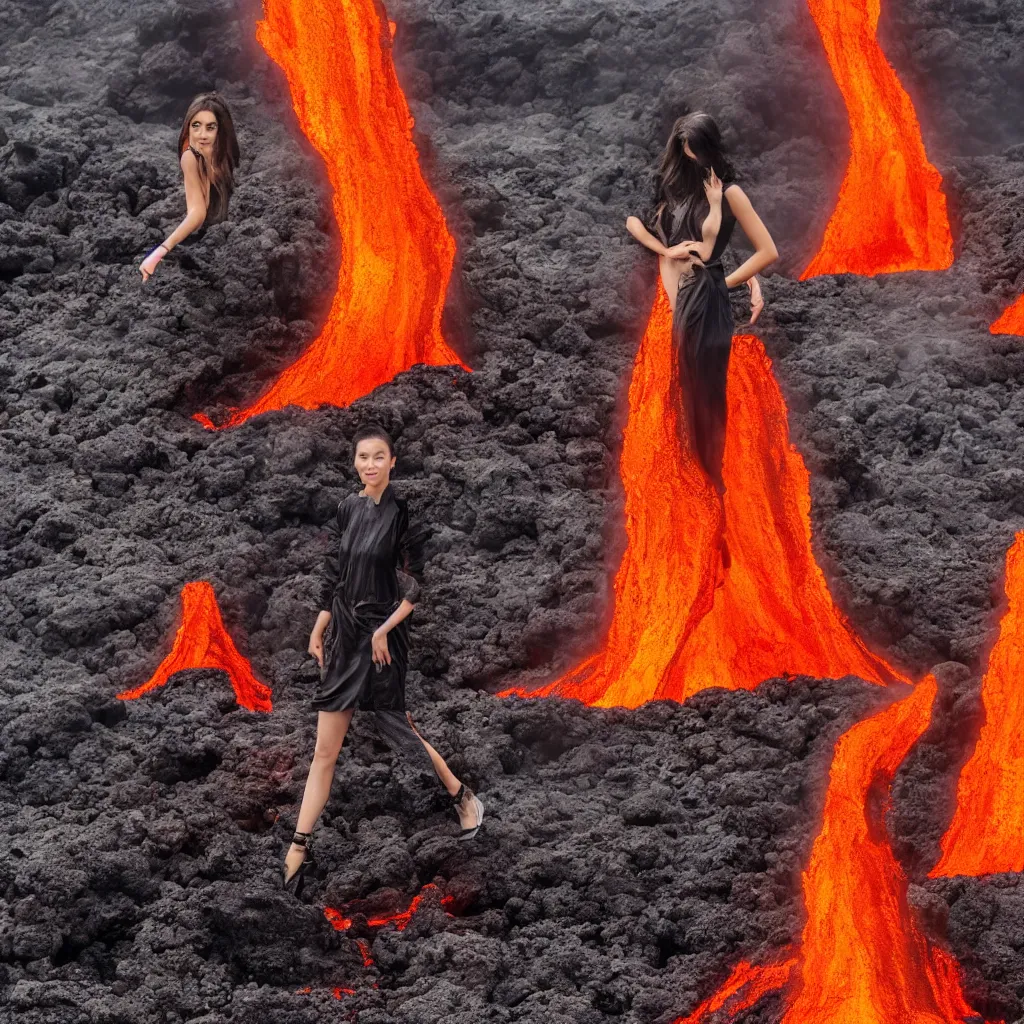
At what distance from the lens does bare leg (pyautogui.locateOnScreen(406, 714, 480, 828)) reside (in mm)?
8133

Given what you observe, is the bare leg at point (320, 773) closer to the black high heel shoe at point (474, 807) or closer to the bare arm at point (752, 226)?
the black high heel shoe at point (474, 807)

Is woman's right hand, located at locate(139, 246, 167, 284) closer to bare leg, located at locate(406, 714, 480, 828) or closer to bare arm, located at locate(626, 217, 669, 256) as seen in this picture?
bare arm, located at locate(626, 217, 669, 256)

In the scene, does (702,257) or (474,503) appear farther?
(474,503)

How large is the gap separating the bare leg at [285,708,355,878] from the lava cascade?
1.94 m

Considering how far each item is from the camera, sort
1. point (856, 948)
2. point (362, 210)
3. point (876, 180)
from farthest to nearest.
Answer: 1. point (876, 180)
2. point (362, 210)
3. point (856, 948)

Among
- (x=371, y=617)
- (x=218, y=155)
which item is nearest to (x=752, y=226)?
(x=371, y=617)

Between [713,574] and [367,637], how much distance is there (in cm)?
253

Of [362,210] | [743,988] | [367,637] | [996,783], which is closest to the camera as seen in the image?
[743,988]

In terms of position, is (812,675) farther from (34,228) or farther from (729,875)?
(34,228)

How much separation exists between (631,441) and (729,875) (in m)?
3.25

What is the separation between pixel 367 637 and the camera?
26.6 ft

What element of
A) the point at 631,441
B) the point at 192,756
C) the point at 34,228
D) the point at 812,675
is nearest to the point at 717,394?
the point at 631,441

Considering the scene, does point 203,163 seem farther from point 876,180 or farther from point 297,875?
point 297,875

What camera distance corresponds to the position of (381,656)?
802 cm
